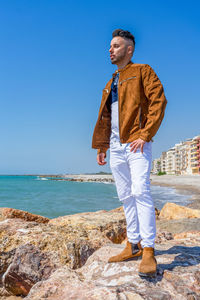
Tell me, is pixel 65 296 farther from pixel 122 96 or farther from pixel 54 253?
pixel 122 96

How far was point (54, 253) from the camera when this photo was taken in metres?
3.74

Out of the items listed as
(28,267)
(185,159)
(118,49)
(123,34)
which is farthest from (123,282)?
(185,159)

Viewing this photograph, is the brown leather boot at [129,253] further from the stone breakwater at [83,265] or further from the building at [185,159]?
the building at [185,159]

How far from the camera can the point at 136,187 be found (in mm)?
2701

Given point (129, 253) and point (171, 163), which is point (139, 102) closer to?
point (129, 253)

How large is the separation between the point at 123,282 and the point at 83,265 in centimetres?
130

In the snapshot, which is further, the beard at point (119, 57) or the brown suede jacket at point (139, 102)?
the beard at point (119, 57)

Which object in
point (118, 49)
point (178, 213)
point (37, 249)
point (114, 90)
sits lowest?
point (178, 213)

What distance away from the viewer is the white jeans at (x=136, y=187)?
2.67m

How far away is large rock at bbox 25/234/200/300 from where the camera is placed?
228cm

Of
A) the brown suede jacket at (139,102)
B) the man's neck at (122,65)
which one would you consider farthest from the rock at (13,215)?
the man's neck at (122,65)

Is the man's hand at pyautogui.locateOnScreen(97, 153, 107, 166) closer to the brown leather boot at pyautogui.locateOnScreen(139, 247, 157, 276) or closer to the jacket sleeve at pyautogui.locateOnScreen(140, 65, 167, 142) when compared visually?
the jacket sleeve at pyautogui.locateOnScreen(140, 65, 167, 142)

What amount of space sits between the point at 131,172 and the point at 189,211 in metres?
6.82

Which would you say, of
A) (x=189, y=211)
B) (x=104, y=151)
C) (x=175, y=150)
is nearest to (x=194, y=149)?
(x=175, y=150)
